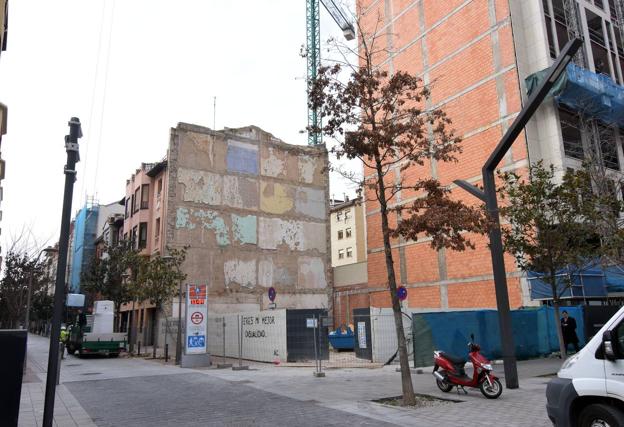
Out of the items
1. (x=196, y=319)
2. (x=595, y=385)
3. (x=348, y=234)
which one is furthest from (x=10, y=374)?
(x=348, y=234)

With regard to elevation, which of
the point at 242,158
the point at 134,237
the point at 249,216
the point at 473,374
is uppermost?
the point at 242,158

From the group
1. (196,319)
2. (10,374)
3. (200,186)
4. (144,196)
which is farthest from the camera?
(144,196)

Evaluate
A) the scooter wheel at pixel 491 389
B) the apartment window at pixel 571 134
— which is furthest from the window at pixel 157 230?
the scooter wheel at pixel 491 389

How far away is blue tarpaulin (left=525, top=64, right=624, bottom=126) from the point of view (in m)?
26.0

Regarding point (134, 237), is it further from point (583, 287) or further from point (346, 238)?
point (346, 238)

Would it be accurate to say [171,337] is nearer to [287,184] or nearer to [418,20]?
[287,184]

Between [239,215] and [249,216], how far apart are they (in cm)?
80

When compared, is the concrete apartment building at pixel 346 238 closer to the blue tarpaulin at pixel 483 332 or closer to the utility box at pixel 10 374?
the blue tarpaulin at pixel 483 332

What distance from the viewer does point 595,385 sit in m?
5.61

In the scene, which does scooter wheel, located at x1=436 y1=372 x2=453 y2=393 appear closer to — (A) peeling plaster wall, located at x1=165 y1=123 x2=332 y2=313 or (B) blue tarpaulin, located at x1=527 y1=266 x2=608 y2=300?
(B) blue tarpaulin, located at x1=527 y1=266 x2=608 y2=300

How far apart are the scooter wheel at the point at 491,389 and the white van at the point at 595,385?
4.34 metres

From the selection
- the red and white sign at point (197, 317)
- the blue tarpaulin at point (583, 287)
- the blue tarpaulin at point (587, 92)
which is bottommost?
the red and white sign at point (197, 317)

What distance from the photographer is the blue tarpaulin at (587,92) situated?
85.3 feet

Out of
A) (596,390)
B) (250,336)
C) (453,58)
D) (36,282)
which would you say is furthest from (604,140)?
(36,282)
